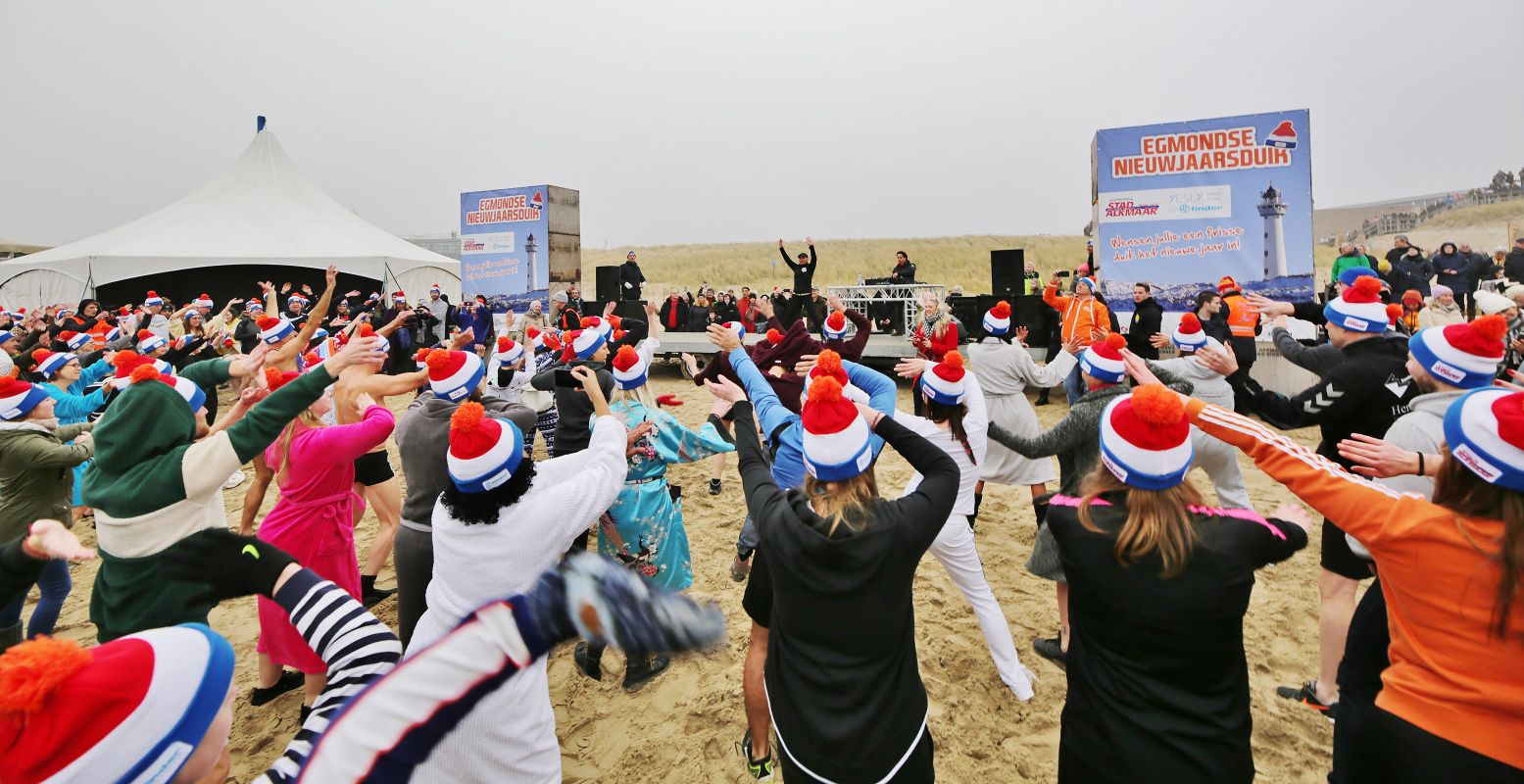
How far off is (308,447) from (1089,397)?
3.59 m

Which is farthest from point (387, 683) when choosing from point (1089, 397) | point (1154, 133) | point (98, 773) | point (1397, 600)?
point (1154, 133)

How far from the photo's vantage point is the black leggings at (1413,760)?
144 cm

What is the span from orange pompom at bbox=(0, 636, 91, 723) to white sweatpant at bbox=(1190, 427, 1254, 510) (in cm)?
402

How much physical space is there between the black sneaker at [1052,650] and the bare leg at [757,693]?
1.61 metres

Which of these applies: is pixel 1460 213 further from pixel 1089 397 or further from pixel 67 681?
pixel 67 681

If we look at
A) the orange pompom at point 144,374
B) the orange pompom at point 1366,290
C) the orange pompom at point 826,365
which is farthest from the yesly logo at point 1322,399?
the orange pompom at point 144,374

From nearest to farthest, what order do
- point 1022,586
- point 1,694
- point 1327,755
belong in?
point 1,694 → point 1327,755 → point 1022,586

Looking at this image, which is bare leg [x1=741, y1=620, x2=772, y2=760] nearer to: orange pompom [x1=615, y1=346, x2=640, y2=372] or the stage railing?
orange pompom [x1=615, y1=346, x2=640, y2=372]

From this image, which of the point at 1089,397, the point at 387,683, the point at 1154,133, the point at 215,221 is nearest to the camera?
the point at 387,683

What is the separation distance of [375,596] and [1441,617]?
194 inches

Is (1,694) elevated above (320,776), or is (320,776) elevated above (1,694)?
(1,694)

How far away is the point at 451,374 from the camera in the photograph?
2900mm

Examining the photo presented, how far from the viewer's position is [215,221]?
18.8 m

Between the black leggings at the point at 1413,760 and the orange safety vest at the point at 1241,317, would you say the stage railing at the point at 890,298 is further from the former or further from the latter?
the black leggings at the point at 1413,760
